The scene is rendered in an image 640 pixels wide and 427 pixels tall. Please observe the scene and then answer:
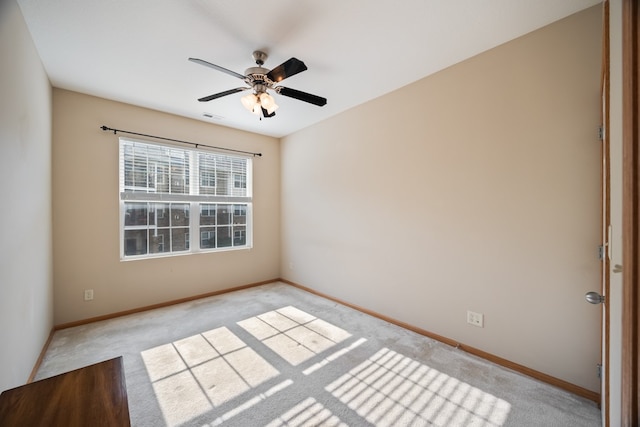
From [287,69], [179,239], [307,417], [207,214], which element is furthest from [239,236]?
[307,417]

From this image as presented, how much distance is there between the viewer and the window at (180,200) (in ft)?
11.3

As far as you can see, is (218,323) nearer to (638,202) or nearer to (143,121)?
(143,121)

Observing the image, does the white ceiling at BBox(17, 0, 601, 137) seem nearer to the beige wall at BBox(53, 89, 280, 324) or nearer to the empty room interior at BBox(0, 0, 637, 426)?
the empty room interior at BBox(0, 0, 637, 426)

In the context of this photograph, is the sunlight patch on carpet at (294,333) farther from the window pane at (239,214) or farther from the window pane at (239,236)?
the window pane at (239,214)

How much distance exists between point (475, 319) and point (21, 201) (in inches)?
144

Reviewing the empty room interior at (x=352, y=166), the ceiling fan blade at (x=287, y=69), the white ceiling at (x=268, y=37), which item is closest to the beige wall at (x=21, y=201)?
the empty room interior at (x=352, y=166)

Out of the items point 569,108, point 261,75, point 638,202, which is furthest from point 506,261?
point 261,75

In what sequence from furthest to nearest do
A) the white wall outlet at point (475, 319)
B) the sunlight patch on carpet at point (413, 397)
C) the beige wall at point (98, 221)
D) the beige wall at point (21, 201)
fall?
1. the beige wall at point (98, 221)
2. the white wall outlet at point (475, 319)
3. the sunlight patch on carpet at point (413, 397)
4. the beige wall at point (21, 201)

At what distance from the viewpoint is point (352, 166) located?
355 cm

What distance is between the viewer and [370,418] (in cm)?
169

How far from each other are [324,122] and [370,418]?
346 cm

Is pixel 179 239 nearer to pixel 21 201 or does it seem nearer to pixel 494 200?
pixel 21 201

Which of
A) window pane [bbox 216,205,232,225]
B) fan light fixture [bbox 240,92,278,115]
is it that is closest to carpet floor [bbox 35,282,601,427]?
window pane [bbox 216,205,232,225]

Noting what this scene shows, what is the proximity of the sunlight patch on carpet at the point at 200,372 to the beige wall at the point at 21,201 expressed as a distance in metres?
0.85
